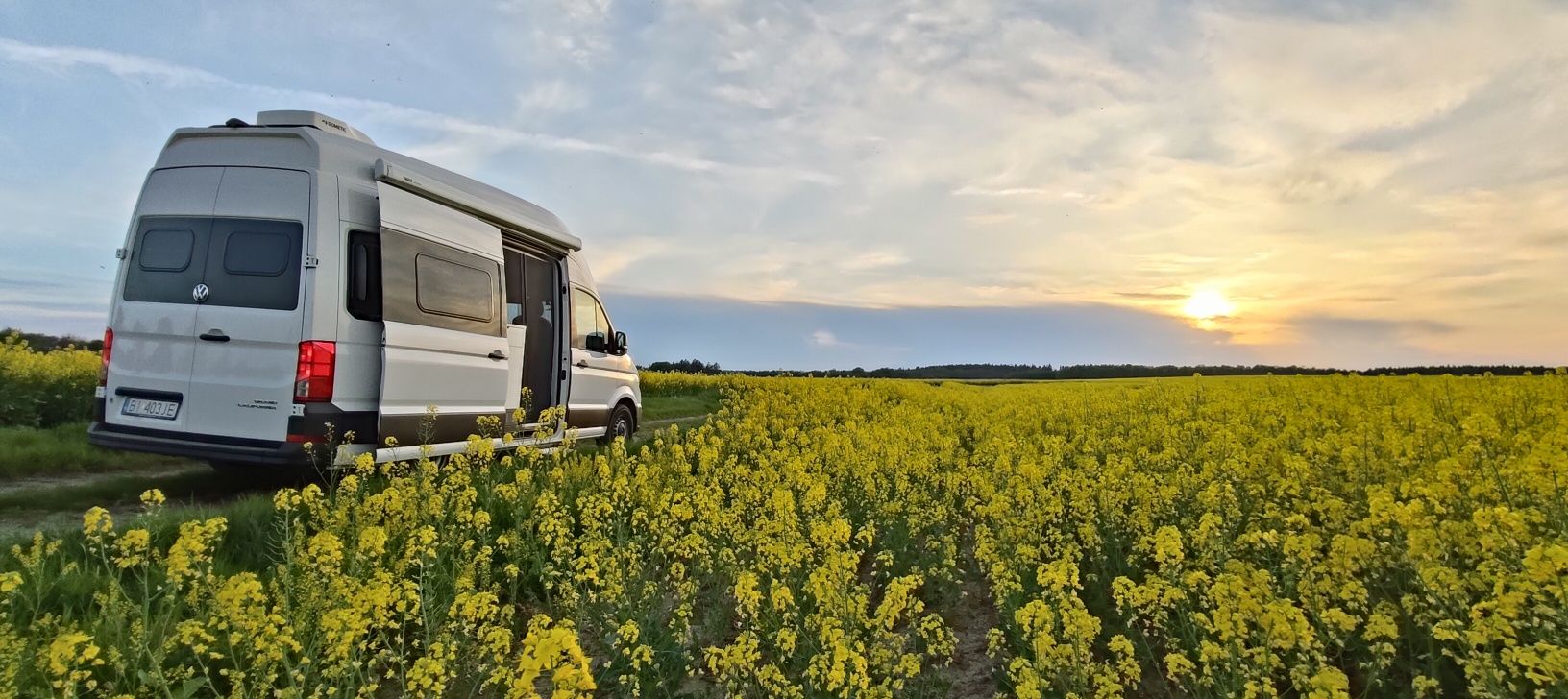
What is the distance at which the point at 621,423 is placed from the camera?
11.8m

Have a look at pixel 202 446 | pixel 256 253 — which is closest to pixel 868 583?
pixel 202 446

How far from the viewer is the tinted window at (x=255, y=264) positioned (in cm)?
641

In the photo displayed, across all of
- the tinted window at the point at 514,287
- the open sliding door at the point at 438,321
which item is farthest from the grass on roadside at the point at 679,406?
the open sliding door at the point at 438,321

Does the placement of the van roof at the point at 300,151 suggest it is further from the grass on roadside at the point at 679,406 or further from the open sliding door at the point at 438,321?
the grass on roadside at the point at 679,406

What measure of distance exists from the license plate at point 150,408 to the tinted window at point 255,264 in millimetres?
970

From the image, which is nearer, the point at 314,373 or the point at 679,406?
the point at 314,373

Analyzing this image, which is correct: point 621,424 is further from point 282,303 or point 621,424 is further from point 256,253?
point 256,253

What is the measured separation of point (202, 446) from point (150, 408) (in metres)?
0.72

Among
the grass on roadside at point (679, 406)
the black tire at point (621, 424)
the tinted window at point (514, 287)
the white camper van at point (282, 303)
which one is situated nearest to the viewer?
the white camper van at point (282, 303)

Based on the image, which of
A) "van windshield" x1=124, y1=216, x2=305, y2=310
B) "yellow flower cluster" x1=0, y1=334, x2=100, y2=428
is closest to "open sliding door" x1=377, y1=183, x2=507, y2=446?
"van windshield" x1=124, y1=216, x2=305, y2=310

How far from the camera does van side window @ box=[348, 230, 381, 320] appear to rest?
264 inches

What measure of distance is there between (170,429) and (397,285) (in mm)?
2213

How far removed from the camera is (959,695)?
13.8ft

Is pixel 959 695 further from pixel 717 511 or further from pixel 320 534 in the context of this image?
pixel 320 534
